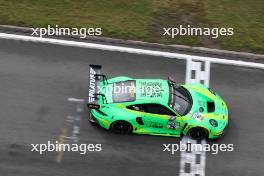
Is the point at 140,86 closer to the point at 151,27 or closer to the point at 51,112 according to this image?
the point at 51,112

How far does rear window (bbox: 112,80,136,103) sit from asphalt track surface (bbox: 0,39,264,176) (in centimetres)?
120

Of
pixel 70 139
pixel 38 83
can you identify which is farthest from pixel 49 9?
pixel 70 139

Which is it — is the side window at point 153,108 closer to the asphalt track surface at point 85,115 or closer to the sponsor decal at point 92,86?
the asphalt track surface at point 85,115

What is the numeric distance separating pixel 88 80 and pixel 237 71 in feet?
17.2

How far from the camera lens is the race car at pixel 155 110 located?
14.8 meters

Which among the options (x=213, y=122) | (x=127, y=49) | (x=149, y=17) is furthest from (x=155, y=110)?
(x=149, y=17)

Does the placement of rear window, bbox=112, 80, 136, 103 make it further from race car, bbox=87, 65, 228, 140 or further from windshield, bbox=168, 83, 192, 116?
windshield, bbox=168, 83, 192, 116

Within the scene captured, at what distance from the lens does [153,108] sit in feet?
48.4

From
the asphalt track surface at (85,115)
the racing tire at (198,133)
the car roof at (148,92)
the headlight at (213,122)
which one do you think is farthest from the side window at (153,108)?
the headlight at (213,122)

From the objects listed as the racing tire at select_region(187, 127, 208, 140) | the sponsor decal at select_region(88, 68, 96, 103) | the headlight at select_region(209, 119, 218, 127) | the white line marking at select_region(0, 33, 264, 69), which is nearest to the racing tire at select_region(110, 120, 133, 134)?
the sponsor decal at select_region(88, 68, 96, 103)

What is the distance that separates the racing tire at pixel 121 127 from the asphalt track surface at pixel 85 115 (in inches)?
7.6

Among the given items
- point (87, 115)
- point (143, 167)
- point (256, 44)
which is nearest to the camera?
point (143, 167)

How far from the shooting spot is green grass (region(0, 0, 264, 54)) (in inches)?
732

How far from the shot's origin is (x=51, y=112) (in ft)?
52.1
